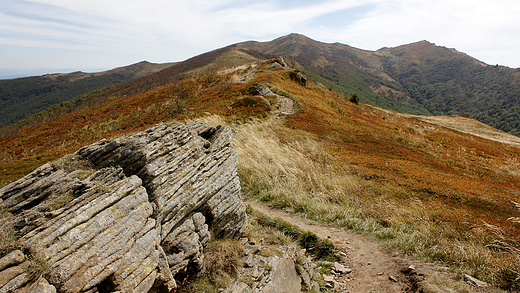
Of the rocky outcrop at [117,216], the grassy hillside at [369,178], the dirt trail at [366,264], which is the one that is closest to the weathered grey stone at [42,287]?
the rocky outcrop at [117,216]

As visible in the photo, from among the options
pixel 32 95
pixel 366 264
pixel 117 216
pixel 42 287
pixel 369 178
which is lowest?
pixel 366 264

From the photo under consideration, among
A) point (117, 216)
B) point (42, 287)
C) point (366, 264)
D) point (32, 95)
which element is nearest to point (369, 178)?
point (366, 264)

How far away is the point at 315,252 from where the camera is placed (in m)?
7.97

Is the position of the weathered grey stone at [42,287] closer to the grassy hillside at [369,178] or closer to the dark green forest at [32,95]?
the grassy hillside at [369,178]

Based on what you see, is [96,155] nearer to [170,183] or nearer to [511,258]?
[170,183]

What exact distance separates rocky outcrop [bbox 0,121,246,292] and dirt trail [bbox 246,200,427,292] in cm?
408

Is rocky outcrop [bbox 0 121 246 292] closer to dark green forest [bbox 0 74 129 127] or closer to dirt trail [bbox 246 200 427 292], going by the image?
dirt trail [bbox 246 200 427 292]

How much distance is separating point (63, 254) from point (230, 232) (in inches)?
173

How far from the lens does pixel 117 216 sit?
4.14 metres

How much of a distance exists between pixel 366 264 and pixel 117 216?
711cm

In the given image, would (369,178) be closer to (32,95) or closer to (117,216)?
(117,216)

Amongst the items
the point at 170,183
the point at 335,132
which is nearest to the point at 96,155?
the point at 170,183

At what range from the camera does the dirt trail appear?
6.32m

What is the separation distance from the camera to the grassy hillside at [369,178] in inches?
297
